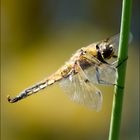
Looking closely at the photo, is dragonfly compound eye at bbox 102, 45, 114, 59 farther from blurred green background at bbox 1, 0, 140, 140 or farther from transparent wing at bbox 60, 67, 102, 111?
blurred green background at bbox 1, 0, 140, 140

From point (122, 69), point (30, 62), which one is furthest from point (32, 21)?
point (122, 69)

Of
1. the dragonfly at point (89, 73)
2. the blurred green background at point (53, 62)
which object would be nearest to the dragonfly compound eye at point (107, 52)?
the dragonfly at point (89, 73)

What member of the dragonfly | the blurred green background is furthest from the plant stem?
the blurred green background

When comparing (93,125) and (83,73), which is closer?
(83,73)

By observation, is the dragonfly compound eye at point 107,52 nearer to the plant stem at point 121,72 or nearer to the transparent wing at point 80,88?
the transparent wing at point 80,88

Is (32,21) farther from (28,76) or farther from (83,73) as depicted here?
(83,73)

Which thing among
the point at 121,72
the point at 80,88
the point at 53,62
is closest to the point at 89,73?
the point at 80,88
